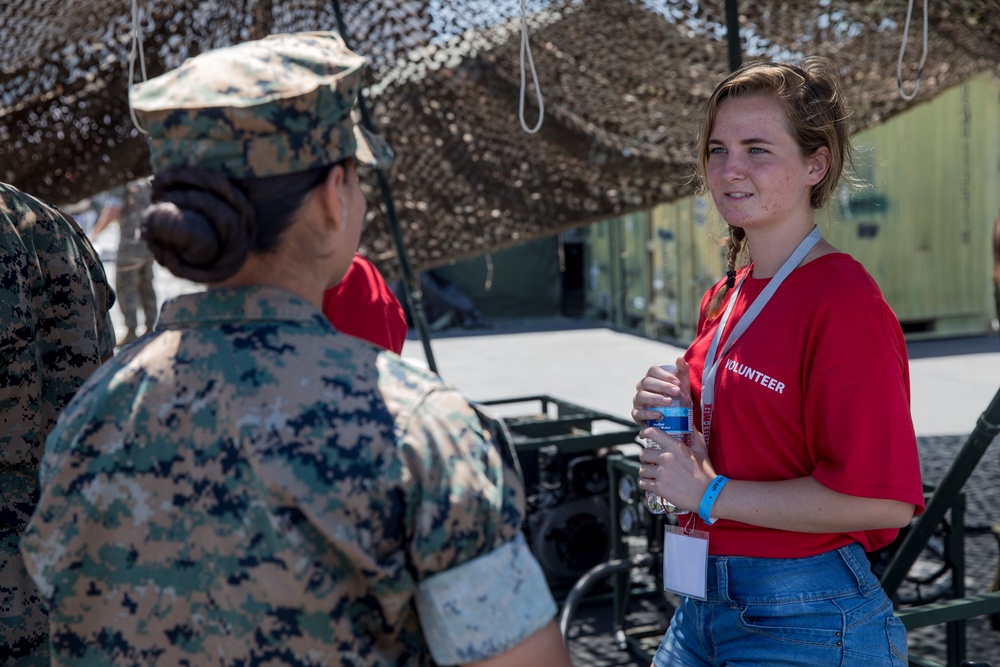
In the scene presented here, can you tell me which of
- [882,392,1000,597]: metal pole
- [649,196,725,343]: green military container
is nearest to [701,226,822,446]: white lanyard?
[882,392,1000,597]: metal pole

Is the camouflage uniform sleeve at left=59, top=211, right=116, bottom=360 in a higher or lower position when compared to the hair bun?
lower

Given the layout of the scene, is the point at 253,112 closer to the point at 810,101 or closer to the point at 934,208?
the point at 810,101

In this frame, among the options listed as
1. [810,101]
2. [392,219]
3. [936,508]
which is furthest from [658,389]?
[392,219]

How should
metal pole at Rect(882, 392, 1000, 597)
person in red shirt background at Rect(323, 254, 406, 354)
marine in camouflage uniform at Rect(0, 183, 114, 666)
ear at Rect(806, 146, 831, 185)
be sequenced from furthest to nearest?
metal pole at Rect(882, 392, 1000, 597), person in red shirt background at Rect(323, 254, 406, 354), marine in camouflage uniform at Rect(0, 183, 114, 666), ear at Rect(806, 146, 831, 185)

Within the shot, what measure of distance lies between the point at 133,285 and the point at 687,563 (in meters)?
9.73

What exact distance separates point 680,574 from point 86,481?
961mm

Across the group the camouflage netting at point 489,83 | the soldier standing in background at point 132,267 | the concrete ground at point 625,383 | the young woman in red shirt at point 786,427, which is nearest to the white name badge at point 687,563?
the young woman in red shirt at point 786,427

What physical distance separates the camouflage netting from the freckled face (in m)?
1.80

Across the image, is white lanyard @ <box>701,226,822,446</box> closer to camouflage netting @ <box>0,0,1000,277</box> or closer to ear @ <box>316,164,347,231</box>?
ear @ <box>316,164,347,231</box>

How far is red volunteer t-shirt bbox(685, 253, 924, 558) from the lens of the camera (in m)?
1.42

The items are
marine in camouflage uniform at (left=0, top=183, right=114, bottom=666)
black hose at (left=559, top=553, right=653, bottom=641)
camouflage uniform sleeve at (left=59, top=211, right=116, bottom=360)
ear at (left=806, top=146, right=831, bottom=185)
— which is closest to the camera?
ear at (left=806, top=146, right=831, bottom=185)

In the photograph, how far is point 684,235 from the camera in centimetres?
1120

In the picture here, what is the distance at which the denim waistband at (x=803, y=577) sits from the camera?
4.95 feet

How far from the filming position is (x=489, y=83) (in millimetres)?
3596
